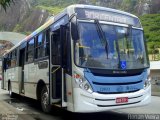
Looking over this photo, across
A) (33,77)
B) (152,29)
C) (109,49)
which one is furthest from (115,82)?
(152,29)

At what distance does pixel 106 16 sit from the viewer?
938cm

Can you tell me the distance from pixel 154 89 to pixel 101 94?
15.5 m

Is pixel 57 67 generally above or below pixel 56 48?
below

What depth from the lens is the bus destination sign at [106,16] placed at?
9.06 m

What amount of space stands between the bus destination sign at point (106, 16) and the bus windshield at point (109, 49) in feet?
0.76

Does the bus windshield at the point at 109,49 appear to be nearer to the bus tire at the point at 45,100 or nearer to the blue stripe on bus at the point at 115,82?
the blue stripe on bus at the point at 115,82

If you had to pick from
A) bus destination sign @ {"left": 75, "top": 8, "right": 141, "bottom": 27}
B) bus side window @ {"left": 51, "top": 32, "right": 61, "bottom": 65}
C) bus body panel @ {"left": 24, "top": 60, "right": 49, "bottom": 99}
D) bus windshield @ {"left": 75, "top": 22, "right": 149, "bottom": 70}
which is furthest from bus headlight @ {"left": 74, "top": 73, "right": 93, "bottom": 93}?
bus body panel @ {"left": 24, "top": 60, "right": 49, "bottom": 99}

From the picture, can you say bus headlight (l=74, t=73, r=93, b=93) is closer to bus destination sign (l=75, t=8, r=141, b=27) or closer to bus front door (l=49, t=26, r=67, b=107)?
bus front door (l=49, t=26, r=67, b=107)

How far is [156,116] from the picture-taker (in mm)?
10047

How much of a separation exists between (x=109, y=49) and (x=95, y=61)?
0.57 meters

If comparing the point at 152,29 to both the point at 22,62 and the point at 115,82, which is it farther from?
the point at 115,82

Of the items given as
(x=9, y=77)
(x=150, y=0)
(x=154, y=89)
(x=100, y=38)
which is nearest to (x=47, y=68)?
(x=100, y=38)

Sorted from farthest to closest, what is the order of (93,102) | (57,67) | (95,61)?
(57,67) < (95,61) < (93,102)

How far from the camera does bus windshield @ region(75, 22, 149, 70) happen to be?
8.62 m
